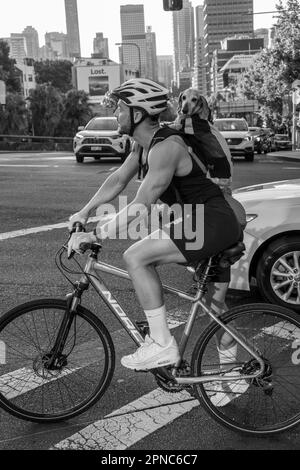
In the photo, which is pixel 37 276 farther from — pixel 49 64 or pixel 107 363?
pixel 49 64

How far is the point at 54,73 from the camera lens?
144 m

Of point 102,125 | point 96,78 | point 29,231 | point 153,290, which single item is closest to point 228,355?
point 153,290

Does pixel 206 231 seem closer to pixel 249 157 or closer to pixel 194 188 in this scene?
pixel 194 188

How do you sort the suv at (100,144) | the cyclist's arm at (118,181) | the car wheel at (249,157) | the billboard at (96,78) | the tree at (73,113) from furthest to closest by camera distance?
1. the billboard at (96,78)
2. the tree at (73,113)
3. the car wheel at (249,157)
4. the suv at (100,144)
5. the cyclist's arm at (118,181)

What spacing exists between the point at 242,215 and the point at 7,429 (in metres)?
1.86

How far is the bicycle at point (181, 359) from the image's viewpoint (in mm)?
A: 3496

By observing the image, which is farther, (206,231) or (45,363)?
(45,363)

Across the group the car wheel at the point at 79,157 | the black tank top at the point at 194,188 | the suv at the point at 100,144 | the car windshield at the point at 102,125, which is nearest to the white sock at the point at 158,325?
the black tank top at the point at 194,188

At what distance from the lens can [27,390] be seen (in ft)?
12.6

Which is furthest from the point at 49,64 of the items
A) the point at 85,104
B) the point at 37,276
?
the point at 37,276

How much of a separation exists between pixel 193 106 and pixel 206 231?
2353mm

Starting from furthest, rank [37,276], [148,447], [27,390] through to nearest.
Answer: [37,276] → [27,390] → [148,447]

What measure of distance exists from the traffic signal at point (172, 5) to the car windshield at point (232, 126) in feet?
21.0

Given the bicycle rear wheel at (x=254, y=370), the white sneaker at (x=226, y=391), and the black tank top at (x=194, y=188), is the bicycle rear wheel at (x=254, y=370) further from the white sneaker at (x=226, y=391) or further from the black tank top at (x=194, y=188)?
the black tank top at (x=194, y=188)
